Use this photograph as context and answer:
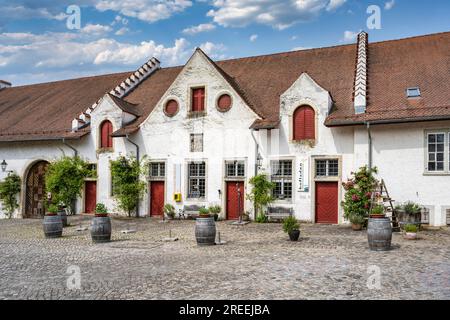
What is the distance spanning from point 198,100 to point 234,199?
535 cm

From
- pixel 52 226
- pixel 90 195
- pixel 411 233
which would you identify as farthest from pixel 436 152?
pixel 90 195

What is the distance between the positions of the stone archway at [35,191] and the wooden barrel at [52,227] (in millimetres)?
10875

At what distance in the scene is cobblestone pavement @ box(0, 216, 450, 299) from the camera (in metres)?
8.16

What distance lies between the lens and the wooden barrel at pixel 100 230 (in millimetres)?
14922

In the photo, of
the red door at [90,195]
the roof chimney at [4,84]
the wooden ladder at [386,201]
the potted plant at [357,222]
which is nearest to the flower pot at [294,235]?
the potted plant at [357,222]

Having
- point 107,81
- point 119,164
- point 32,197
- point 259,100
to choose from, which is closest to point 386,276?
point 259,100

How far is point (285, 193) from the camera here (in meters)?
20.5

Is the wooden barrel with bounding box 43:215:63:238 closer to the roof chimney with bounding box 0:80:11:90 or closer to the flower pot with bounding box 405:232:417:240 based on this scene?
the flower pot with bounding box 405:232:417:240

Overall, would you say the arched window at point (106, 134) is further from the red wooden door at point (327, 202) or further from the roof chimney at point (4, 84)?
the roof chimney at point (4, 84)

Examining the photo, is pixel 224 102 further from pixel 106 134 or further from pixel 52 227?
pixel 52 227

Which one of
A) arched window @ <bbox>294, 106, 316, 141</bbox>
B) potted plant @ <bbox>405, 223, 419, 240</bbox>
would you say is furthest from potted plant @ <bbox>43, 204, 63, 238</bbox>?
potted plant @ <bbox>405, 223, 419, 240</bbox>

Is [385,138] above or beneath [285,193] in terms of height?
above
